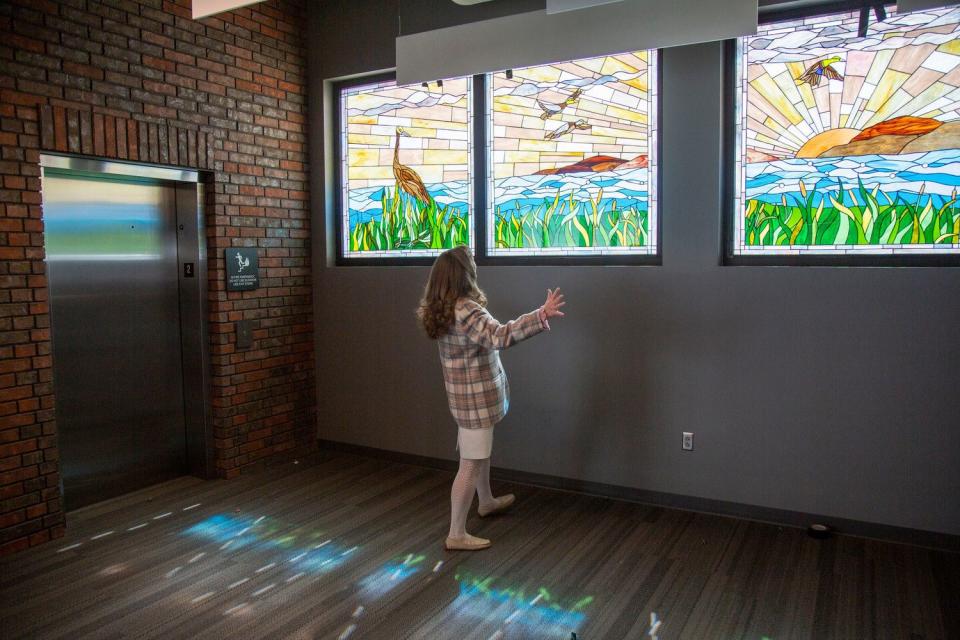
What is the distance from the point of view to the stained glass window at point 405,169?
4848mm

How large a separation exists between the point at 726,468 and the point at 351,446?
2.77 meters

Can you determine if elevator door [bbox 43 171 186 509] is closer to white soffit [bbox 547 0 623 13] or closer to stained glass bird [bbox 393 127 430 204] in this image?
stained glass bird [bbox 393 127 430 204]

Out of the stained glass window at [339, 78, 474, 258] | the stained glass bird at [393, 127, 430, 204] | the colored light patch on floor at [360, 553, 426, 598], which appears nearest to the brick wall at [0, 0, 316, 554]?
the stained glass window at [339, 78, 474, 258]

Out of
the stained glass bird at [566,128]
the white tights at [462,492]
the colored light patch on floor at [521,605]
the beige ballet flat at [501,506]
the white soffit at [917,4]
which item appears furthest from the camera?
the stained glass bird at [566,128]

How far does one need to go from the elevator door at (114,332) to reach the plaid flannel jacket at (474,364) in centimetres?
221

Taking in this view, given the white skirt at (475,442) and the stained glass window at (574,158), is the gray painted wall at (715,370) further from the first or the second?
the white skirt at (475,442)

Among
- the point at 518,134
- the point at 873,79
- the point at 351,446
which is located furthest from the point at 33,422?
the point at 873,79

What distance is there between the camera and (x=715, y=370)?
3990 millimetres

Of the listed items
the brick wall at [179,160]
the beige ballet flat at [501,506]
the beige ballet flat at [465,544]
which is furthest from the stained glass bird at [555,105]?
the beige ballet flat at [465,544]

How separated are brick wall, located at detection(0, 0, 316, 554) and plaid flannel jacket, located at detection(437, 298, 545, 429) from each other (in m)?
2.02

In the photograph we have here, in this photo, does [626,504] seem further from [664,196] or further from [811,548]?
[664,196]

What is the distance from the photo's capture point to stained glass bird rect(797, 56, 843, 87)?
368 cm

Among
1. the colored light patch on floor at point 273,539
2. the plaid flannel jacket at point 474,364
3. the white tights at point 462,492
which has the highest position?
the plaid flannel jacket at point 474,364

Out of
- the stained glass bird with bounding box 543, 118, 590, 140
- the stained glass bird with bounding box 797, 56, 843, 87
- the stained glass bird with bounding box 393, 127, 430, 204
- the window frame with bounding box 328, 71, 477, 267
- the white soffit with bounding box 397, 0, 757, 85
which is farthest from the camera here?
the window frame with bounding box 328, 71, 477, 267
